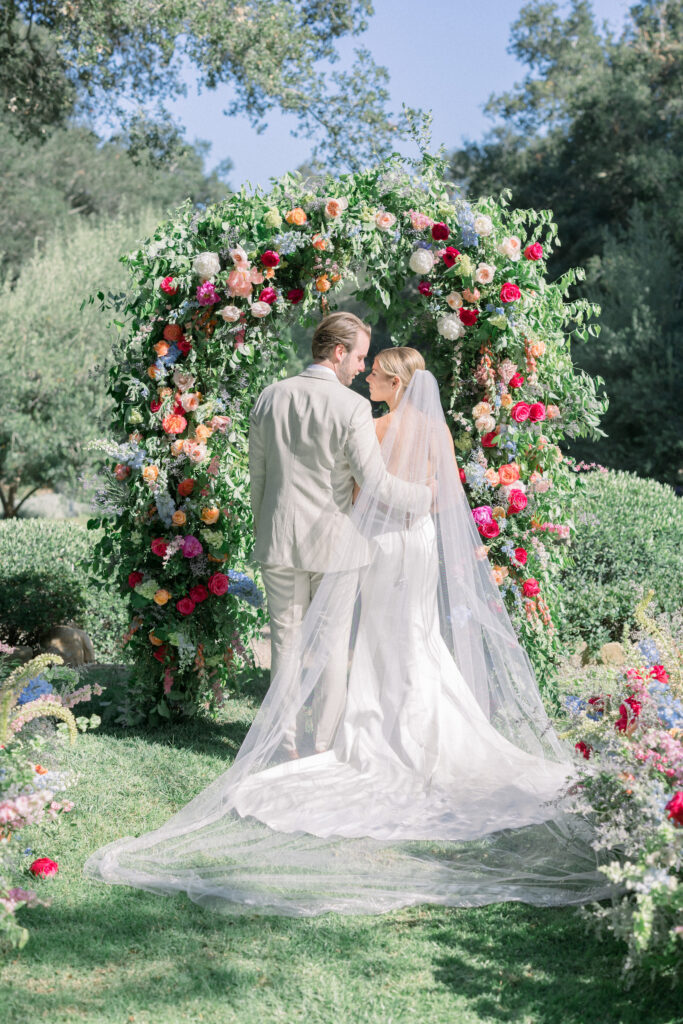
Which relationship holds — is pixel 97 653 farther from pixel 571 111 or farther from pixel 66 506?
pixel 571 111

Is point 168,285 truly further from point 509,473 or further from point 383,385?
point 509,473

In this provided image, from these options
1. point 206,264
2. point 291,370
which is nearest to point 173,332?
point 206,264

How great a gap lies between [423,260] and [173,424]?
59.8 inches

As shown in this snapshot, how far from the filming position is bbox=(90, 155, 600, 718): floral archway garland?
4.97m

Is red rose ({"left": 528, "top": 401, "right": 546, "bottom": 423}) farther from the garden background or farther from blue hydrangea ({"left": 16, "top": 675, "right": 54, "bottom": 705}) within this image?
blue hydrangea ({"left": 16, "top": 675, "right": 54, "bottom": 705})

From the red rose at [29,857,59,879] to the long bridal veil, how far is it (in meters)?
0.14

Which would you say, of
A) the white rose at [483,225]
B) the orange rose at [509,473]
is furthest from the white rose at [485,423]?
the white rose at [483,225]

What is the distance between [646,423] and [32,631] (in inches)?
424

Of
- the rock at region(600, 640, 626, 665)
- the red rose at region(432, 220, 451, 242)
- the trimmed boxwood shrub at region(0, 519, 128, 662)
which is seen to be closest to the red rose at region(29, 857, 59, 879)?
the trimmed boxwood shrub at region(0, 519, 128, 662)

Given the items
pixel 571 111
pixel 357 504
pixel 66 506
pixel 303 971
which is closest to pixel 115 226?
pixel 66 506

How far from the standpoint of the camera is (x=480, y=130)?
23.0m

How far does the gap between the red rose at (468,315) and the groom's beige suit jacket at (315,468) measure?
101cm

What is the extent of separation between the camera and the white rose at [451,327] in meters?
5.06

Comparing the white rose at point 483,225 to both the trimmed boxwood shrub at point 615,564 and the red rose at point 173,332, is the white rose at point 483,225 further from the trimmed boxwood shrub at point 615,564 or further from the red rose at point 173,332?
the trimmed boxwood shrub at point 615,564
